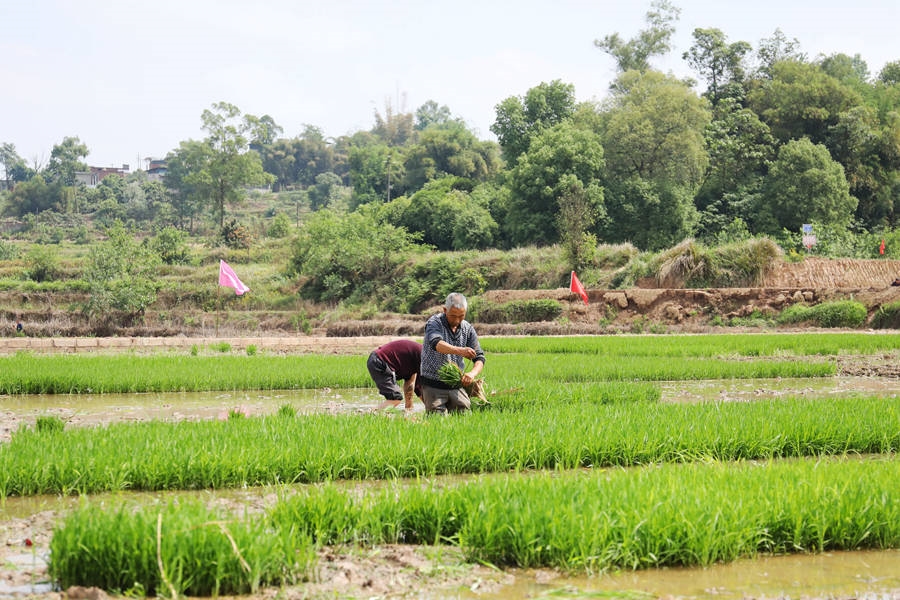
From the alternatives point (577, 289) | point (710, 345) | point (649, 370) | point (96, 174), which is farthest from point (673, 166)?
point (96, 174)

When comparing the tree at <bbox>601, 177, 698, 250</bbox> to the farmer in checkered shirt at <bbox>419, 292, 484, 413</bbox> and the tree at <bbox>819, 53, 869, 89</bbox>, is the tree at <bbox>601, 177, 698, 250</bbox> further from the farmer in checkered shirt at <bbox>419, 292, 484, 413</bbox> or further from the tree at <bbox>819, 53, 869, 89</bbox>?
the farmer in checkered shirt at <bbox>419, 292, 484, 413</bbox>

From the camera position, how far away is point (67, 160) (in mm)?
75250

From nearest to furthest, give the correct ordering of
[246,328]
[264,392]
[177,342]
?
1. [264,392]
2. [177,342]
3. [246,328]

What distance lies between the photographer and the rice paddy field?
355cm

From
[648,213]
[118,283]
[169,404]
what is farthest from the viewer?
[648,213]

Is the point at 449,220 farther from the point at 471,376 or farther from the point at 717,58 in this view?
the point at 471,376

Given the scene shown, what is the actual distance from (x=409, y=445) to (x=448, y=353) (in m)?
1.66

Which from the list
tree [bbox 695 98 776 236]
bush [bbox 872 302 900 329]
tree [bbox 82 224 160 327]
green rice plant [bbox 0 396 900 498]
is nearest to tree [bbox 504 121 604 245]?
tree [bbox 695 98 776 236]

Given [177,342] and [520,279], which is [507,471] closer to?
[177,342]

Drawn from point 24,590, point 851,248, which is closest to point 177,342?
point 24,590

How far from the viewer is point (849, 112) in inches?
1609

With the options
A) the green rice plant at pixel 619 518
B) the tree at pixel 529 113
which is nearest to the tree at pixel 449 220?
the tree at pixel 529 113

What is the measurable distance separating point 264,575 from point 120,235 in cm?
3072

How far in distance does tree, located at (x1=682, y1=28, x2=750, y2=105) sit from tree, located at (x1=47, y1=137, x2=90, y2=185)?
53.1 metres
